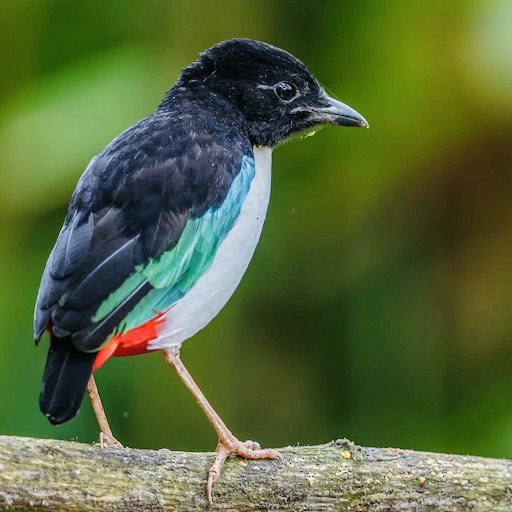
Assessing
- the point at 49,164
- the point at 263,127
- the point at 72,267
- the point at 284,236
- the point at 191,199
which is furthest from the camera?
the point at 284,236

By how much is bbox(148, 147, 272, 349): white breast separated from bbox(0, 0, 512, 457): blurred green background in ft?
7.87

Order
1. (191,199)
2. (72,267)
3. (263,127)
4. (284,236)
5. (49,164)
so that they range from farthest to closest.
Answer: (284,236), (49,164), (263,127), (191,199), (72,267)

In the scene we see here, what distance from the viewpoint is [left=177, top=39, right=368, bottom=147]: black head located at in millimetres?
5027

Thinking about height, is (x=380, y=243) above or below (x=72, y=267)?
above

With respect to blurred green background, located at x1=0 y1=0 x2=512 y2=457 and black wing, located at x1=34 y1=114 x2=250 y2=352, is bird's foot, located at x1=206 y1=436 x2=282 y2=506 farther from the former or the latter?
blurred green background, located at x1=0 y1=0 x2=512 y2=457

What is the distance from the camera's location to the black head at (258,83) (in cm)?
503

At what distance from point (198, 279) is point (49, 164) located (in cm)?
269

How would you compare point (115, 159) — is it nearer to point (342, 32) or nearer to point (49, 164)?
point (49, 164)

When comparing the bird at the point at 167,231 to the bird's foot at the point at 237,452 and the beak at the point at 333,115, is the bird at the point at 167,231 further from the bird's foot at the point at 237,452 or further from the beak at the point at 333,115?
the beak at the point at 333,115

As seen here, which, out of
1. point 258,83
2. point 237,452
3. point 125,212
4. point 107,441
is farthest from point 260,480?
point 258,83

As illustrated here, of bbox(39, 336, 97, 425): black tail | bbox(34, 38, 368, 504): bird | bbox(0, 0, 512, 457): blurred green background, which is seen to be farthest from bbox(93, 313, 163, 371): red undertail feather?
bbox(0, 0, 512, 457): blurred green background

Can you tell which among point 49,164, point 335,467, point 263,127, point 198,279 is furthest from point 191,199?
point 49,164

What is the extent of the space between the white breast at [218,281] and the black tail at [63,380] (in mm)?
443

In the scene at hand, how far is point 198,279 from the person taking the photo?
4.44 metres
